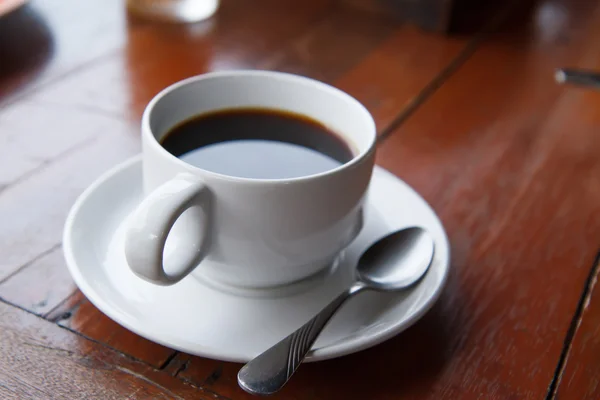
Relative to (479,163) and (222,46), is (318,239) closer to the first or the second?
(479,163)

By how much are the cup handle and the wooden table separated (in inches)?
2.5

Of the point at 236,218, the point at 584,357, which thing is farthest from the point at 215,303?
the point at 584,357

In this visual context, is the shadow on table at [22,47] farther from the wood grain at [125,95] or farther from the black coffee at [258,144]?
the black coffee at [258,144]

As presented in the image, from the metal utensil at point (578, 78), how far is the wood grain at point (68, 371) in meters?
0.61

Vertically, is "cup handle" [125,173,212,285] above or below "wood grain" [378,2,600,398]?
above

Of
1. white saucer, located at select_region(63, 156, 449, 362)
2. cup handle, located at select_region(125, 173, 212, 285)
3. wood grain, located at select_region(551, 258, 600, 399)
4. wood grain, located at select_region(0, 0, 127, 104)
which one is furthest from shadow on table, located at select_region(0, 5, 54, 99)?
wood grain, located at select_region(551, 258, 600, 399)

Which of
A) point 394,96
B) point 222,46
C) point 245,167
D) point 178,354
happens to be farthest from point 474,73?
point 178,354

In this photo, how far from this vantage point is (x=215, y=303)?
0.43 m

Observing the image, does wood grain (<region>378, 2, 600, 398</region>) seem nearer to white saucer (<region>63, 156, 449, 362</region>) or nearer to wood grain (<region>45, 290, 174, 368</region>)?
white saucer (<region>63, 156, 449, 362</region>)

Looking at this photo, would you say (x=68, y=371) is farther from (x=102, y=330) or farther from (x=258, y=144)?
(x=258, y=144)

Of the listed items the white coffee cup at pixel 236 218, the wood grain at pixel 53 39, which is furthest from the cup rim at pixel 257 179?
the wood grain at pixel 53 39

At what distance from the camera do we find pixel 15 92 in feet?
2.22

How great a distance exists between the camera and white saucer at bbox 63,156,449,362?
0.39 meters

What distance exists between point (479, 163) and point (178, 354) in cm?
37
